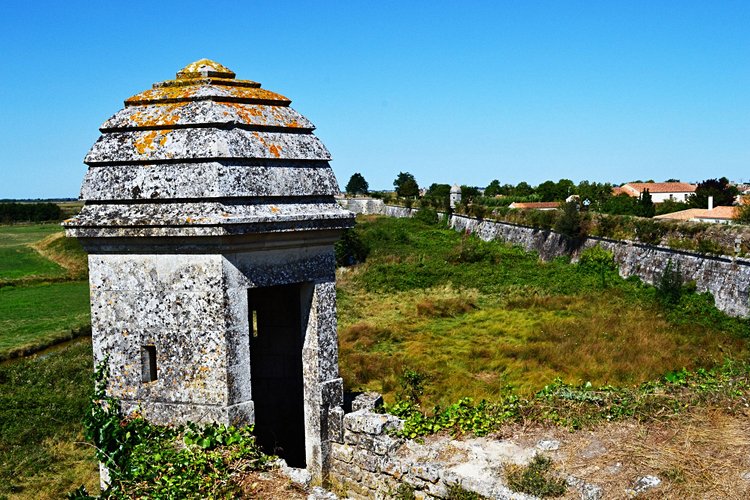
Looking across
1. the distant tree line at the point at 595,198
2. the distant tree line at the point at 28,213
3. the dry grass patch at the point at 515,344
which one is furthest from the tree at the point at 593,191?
the distant tree line at the point at 28,213

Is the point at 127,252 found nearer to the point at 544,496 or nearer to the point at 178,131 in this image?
the point at 178,131

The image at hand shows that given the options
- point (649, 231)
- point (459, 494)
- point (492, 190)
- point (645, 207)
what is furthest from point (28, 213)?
point (459, 494)

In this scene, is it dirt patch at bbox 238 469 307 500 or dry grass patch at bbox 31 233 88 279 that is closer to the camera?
dirt patch at bbox 238 469 307 500

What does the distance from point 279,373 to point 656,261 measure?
20.4 meters

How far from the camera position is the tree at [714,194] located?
4928 centimetres

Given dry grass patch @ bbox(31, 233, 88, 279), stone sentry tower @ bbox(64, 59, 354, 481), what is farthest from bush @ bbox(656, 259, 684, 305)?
dry grass patch @ bbox(31, 233, 88, 279)

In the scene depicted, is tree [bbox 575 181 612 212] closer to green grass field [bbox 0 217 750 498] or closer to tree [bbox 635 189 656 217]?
tree [bbox 635 189 656 217]

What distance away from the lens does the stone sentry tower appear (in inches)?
184

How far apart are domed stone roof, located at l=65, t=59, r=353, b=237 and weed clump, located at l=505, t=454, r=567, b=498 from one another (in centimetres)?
220

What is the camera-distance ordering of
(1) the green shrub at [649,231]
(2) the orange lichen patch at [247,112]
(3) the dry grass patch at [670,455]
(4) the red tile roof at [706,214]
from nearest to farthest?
(3) the dry grass patch at [670,455] < (2) the orange lichen patch at [247,112] < (1) the green shrub at [649,231] < (4) the red tile roof at [706,214]

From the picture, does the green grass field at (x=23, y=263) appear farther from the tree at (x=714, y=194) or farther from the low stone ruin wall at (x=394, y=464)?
the tree at (x=714, y=194)

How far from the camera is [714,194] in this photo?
49.3 m

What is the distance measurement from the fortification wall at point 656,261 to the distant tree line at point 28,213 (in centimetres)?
6916

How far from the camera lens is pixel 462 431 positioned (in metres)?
5.68
